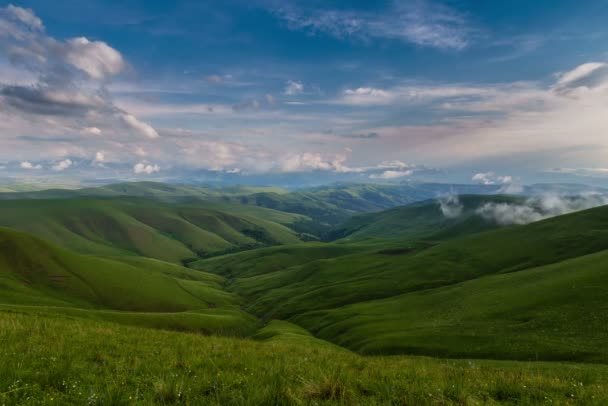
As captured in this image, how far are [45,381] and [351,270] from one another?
19019 cm

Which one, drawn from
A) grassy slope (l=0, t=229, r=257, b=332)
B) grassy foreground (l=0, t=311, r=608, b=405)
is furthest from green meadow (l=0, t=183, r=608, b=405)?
grassy slope (l=0, t=229, r=257, b=332)

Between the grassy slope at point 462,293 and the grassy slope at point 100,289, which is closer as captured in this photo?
the grassy slope at point 462,293

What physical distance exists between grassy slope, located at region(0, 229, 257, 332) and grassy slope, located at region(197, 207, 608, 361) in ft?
87.1

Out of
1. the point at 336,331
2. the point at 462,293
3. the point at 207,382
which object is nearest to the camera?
the point at 207,382

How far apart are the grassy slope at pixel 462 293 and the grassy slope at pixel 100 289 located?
26563mm

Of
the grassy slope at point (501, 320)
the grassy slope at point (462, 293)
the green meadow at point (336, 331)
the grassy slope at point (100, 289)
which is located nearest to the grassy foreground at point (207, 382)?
the green meadow at point (336, 331)

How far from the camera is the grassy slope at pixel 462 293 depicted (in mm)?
61625

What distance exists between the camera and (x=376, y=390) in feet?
24.7

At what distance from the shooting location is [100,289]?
152 m

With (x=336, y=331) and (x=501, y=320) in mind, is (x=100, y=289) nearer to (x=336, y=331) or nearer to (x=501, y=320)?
(x=336, y=331)

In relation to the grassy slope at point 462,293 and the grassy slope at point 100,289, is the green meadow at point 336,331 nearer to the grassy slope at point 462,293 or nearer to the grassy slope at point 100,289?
the grassy slope at point 462,293

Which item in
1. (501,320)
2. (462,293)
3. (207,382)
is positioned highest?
(207,382)

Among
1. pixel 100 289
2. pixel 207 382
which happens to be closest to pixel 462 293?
pixel 207 382

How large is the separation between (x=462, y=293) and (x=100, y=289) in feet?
517
